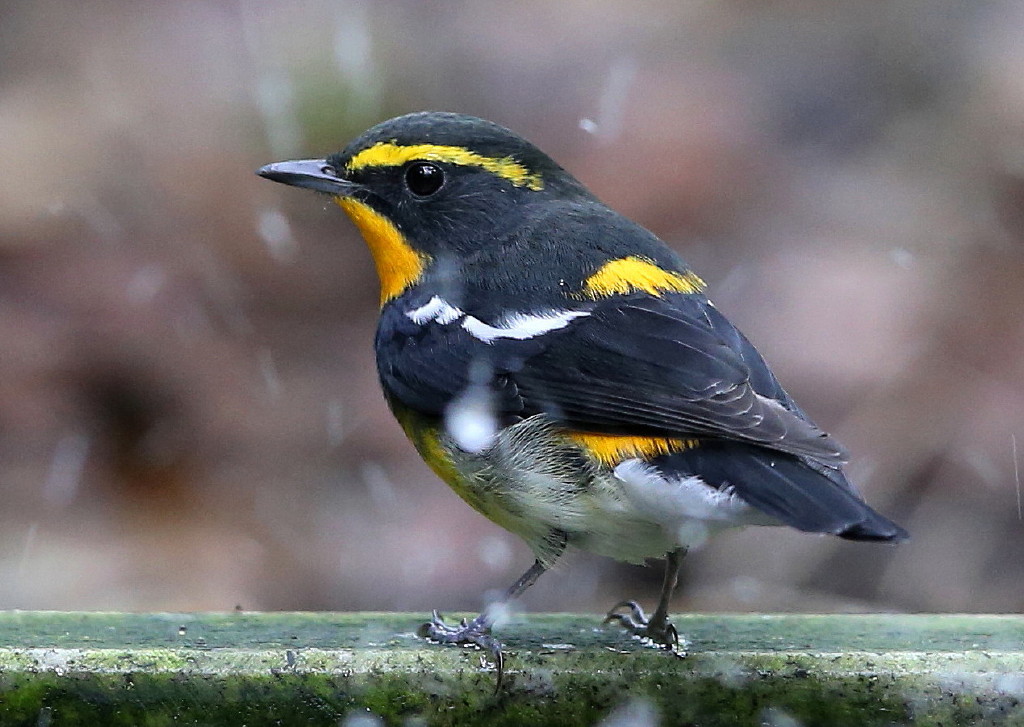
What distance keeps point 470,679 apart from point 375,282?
3913 mm

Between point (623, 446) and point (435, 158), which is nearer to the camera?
point (623, 446)

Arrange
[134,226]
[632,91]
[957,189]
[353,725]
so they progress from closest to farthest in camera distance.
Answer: [353,725] → [134,226] → [957,189] → [632,91]

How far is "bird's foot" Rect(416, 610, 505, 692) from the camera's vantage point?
9.68 feet

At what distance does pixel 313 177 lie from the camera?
11.8 feet

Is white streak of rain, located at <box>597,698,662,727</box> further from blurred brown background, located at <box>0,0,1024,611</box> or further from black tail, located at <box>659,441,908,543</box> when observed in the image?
blurred brown background, located at <box>0,0,1024,611</box>

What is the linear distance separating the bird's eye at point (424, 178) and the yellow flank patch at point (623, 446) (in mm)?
782

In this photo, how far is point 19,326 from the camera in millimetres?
6074

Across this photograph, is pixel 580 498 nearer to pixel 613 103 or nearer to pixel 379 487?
pixel 379 487

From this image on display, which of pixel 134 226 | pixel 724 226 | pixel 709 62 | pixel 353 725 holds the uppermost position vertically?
pixel 709 62

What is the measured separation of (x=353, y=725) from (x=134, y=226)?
4.32 meters

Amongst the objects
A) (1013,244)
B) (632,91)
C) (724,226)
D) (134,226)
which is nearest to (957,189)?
(1013,244)

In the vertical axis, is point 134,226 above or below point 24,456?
above

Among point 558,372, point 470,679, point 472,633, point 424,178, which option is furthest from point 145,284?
point 470,679

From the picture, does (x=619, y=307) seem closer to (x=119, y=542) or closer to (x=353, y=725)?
(x=353, y=725)
